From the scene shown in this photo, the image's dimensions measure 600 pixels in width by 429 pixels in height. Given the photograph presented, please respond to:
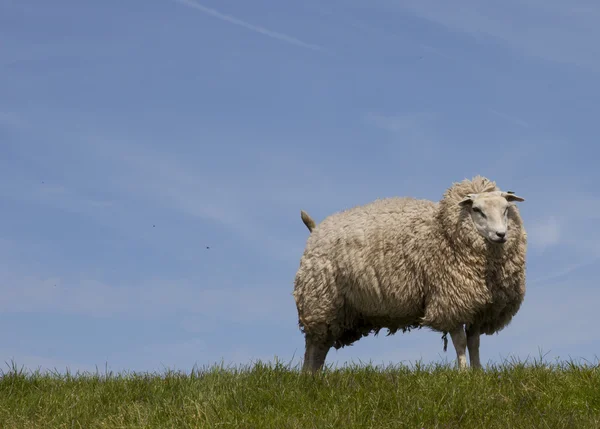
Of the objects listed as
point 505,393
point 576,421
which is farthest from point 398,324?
point 576,421

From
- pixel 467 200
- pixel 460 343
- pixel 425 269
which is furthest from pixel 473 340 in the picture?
pixel 467 200

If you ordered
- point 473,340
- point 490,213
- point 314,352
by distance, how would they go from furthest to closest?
point 314,352, point 473,340, point 490,213

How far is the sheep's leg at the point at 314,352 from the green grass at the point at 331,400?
3941 mm

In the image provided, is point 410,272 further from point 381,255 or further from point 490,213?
point 490,213

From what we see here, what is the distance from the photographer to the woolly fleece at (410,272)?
10586mm

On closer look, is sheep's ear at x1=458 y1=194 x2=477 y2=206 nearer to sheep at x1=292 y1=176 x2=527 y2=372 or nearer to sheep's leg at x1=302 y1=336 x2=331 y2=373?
sheep at x1=292 y1=176 x2=527 y2=372

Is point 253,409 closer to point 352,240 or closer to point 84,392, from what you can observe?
point 84,392

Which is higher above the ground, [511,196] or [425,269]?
[511,196]

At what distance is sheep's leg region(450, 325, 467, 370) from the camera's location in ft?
33.5

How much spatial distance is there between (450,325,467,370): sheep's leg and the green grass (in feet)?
5.67

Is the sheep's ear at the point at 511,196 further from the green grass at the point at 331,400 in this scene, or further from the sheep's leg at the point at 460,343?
the green grass at the point at 331,400

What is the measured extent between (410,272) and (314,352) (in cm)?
249

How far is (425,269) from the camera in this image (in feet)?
35.3

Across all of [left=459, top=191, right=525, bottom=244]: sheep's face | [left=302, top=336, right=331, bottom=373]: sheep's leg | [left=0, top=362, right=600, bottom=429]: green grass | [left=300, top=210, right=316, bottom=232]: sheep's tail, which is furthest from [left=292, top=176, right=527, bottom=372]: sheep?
[left=0, top=362, right=600, bottom=429]: green grass
